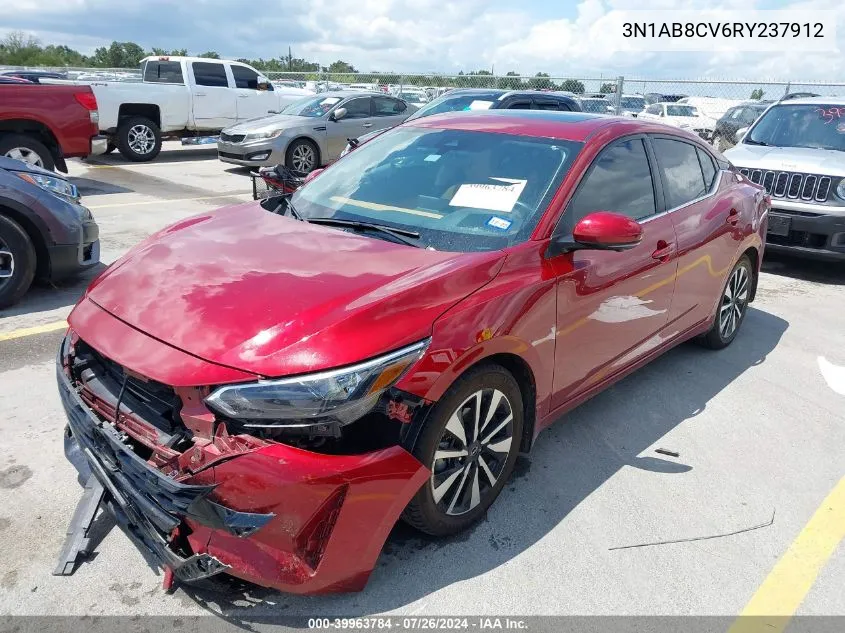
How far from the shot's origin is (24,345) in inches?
178

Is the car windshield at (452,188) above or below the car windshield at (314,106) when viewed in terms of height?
below

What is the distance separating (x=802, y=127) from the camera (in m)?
8.25

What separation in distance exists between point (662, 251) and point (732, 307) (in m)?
1.64

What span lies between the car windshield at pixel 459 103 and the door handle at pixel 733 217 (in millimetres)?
5974

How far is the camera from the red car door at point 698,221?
159 inches

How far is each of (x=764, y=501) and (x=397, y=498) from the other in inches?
77.9

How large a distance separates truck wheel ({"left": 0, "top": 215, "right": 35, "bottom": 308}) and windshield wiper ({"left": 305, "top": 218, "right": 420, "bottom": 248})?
2856mm

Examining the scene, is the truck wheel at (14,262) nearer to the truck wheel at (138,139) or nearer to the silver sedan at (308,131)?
the silver sedan at (308,131)

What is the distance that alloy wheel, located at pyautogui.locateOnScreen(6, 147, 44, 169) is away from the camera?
9366mm

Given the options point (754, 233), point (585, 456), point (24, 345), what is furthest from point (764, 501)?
point (24, 345)

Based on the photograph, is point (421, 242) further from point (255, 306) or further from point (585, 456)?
point (585, 456)

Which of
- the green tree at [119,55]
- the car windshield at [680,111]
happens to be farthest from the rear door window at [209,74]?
the green tree at [119,55]

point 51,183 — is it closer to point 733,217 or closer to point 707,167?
point 707,167

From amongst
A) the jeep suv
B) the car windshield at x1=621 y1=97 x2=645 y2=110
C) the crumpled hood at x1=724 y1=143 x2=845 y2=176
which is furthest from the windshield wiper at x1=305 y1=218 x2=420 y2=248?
the car windshield at x1=621 y1=97 x2=645 y2=110
